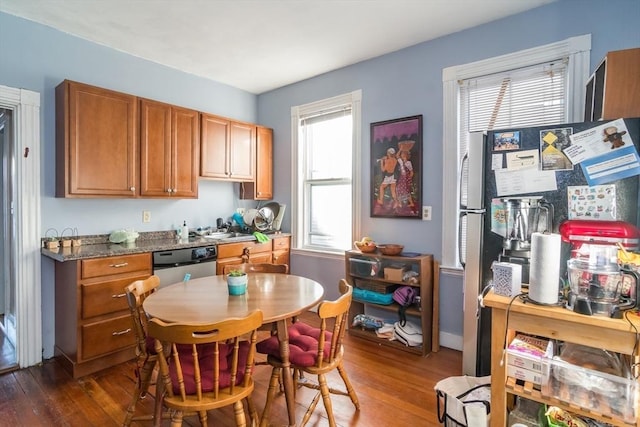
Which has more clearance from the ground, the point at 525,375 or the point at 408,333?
the point at 525,375

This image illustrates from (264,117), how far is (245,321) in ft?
11.5

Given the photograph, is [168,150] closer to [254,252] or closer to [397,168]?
[254,252]

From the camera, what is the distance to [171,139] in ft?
10.7

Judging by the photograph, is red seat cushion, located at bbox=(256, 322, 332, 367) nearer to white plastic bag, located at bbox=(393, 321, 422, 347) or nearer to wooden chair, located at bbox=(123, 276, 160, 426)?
wooden chair, located at bbox=(123, 276, 160, 426)

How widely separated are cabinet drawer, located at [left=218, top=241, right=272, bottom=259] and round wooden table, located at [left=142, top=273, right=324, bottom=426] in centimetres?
109

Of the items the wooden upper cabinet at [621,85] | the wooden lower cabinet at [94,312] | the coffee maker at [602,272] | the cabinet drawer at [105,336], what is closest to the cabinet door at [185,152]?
the wooden lower cabinet at [94,312]

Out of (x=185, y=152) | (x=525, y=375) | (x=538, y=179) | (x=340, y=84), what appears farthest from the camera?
(x=340, y=84)

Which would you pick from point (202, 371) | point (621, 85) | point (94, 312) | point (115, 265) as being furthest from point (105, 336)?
point (621, 85)

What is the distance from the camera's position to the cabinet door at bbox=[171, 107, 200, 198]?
130 inches

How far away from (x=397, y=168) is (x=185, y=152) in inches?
84.6

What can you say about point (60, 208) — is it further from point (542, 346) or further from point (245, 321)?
point (542, 346)

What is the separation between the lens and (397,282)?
294 centimetres

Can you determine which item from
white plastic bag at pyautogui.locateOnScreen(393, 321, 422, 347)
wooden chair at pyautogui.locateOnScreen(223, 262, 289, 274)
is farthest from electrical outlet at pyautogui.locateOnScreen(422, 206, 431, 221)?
wooden chair at pyautogui.locateOnScreen(223, 262, 289, 274)

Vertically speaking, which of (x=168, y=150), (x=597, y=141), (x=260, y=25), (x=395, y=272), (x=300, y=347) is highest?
(x=260, y=25)
